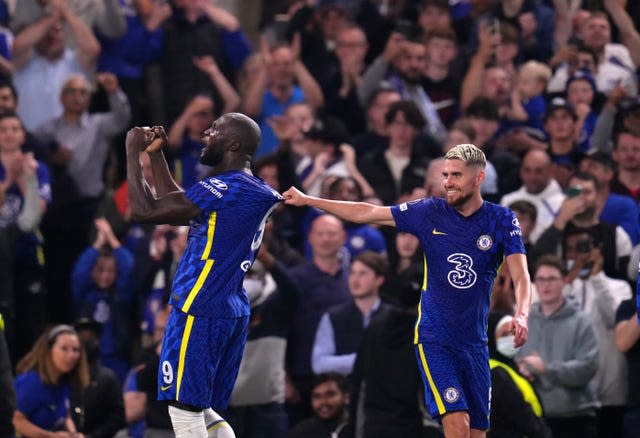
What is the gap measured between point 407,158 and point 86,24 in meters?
3.87

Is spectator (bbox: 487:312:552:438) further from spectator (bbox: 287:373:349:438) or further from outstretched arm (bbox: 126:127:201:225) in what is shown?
outstretched arm (bbox: 126:127:201:225)

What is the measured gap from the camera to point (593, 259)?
1211 centimetres

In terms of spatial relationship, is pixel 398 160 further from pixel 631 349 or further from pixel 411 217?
pixel 411 217

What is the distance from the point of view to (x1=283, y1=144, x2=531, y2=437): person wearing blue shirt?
9.03 metres

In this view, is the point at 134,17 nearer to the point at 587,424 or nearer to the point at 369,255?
the point at 369,255

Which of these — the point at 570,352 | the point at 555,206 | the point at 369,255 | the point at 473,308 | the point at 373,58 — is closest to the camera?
the point at 473,308

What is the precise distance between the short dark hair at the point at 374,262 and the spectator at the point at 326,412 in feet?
3.48

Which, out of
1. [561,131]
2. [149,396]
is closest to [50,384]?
[149,396]

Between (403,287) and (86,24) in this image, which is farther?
(86,24)

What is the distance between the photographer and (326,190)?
531 inches

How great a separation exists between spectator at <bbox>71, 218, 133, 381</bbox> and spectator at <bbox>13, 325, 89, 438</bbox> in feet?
4.46

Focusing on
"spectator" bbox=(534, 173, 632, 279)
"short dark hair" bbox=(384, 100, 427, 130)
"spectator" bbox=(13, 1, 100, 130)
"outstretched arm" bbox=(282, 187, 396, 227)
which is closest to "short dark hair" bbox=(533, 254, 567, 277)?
"spectator" bbox=(534, 173, 632, 279)

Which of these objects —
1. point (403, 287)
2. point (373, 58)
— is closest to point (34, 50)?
point (373, 58)

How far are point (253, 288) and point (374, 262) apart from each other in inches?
46.4
